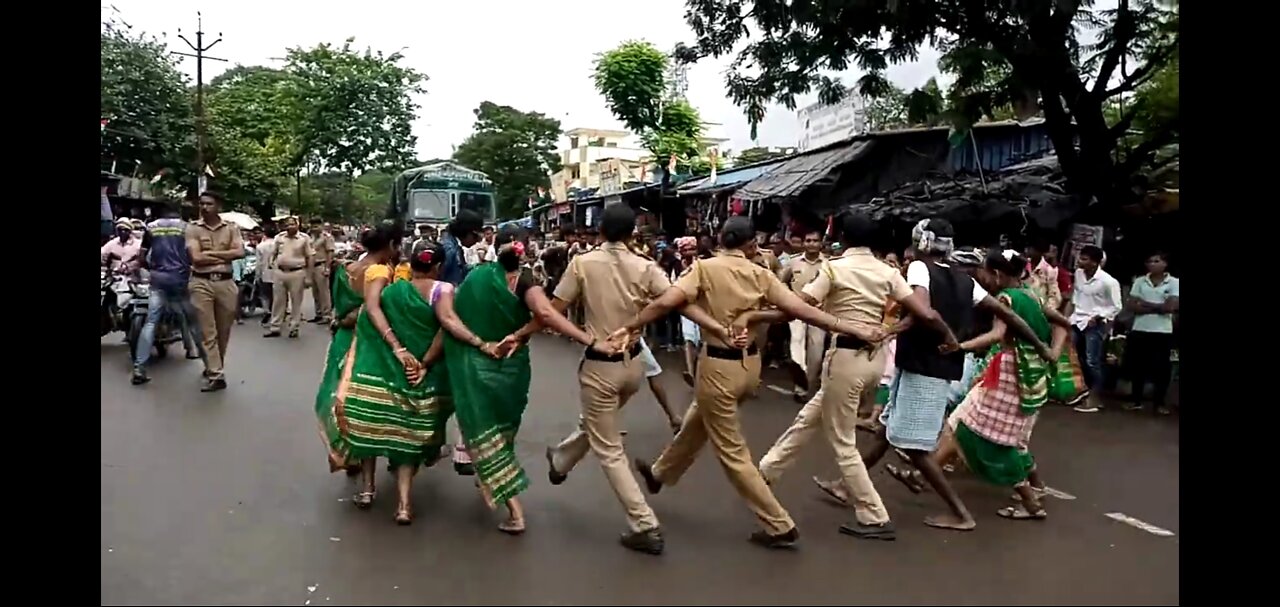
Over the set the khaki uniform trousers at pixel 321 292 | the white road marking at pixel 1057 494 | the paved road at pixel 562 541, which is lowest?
the paved road at pixel 562 541

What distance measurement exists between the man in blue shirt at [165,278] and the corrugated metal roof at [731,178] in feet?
32.6

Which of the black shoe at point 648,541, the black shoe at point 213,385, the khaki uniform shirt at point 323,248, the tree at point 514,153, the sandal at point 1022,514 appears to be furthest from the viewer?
the tree at point 514,153

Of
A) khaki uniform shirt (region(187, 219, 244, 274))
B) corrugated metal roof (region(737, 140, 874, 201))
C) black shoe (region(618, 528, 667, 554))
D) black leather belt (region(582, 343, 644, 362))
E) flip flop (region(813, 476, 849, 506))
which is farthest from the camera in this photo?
corrugated metal roof (region(737, 140, 874, 201))

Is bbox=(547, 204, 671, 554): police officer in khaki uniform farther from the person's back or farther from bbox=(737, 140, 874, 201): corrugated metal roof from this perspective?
bbox=(737, 140, 874, 201): corrugated metal roof

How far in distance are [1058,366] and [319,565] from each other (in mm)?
4104

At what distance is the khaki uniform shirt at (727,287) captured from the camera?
472 cm

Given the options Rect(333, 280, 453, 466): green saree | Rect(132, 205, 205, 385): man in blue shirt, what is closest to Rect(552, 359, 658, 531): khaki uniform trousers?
Rect(333, 280, 453, 466): green saree

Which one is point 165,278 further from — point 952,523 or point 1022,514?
point 1022,514

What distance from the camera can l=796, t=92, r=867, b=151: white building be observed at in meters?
15.4

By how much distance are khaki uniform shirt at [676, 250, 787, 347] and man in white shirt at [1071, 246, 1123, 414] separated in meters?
5.53

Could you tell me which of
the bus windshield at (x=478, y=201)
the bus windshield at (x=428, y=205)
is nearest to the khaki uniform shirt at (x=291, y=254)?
the bus windshield at (x=428, y=205)

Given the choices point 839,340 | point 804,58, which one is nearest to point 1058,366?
point 839,340

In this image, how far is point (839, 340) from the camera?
16.4ft

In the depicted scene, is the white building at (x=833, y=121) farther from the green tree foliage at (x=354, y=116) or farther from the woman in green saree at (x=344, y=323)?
the green tree foliage at (x=354, y=116)
